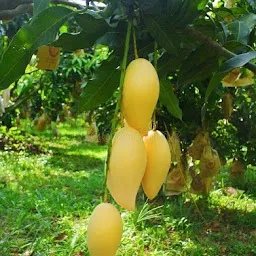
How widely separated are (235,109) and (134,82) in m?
2.73

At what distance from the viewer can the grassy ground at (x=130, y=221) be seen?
7.14 feet

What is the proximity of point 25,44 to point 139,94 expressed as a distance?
0.58 feet

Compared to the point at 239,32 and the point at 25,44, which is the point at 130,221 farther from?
the point at 25,44

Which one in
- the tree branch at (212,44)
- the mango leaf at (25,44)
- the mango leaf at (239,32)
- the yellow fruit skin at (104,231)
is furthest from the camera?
the mango leaf at (239,32)

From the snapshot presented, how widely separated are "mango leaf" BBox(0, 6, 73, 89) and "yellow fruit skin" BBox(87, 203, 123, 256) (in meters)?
0.21

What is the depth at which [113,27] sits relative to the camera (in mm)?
562

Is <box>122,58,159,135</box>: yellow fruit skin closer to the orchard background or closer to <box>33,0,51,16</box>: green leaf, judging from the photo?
the orchard background

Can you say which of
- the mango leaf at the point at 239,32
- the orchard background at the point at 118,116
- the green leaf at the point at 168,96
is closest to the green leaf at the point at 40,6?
the orchard background at the point at 118,116

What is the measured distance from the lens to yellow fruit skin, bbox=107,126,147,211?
420 mm

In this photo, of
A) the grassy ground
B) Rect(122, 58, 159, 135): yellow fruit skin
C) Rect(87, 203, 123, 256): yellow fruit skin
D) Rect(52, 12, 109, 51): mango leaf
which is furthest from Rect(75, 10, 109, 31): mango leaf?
the grassy ground

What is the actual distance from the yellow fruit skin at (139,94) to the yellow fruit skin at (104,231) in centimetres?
9

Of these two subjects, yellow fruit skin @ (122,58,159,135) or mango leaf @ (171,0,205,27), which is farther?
mango leaf @ (171,0,205,27)

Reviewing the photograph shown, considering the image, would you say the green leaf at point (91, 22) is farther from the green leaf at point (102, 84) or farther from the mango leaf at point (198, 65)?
the mango leaf at point (198, 65)

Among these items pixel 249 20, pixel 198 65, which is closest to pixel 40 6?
pixel 198 65
